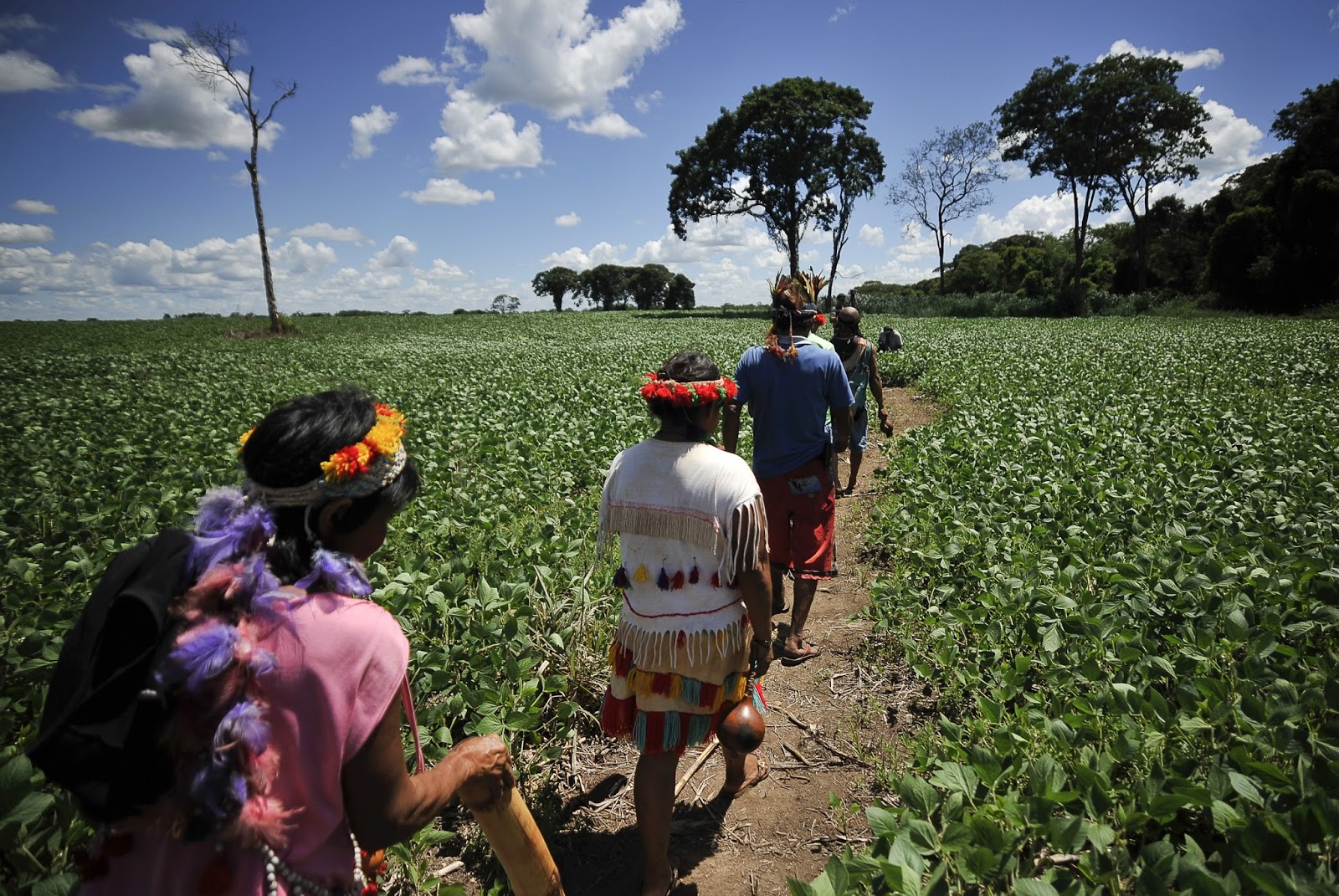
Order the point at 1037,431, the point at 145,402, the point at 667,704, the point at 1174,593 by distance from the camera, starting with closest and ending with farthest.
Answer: the point at 667,704, the point at 1174,593, the point at 1037,431, the point at 145,402

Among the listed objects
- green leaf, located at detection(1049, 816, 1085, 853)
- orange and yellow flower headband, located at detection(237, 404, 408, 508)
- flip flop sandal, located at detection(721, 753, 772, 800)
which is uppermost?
orange and yellow flower headband, located at detection(237, 404, 408, 508)

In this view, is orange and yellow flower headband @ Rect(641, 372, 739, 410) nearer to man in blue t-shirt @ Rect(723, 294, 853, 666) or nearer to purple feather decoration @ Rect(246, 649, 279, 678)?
purple feather decoration @ Rect(246, 649, 279, 678)

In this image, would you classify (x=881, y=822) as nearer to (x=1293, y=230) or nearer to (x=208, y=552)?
(x=208, y=552)

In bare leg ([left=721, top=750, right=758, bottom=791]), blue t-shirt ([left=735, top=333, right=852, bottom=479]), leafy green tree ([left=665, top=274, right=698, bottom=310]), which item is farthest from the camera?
leafy green tree ([left=665, top=274, right=698, bottom=310])

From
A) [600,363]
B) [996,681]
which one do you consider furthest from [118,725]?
→ [600,363]

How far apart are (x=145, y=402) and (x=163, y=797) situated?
473 inches

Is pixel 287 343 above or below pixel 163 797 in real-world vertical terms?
above

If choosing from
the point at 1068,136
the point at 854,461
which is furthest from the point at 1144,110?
the point at 854,461

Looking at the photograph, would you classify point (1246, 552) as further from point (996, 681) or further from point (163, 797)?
point (163, 797)

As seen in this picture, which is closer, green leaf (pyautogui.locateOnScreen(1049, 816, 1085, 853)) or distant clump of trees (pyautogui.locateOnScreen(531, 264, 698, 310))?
green leaf (pyautogui.locateOnScreen(1049, 816, 1085, 853))

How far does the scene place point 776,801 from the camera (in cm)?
284

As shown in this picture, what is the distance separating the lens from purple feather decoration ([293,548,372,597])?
1.29 m

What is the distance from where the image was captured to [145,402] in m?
10.3

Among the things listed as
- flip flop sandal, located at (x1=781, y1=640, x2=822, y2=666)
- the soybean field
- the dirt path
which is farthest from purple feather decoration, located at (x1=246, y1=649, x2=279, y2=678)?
flip flop sandal, located at (x1=781, y1=640, x2=822, y2=666)
